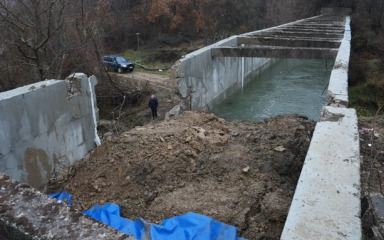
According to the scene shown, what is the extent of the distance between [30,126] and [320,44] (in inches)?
502

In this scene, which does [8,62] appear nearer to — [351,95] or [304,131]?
[304,131]

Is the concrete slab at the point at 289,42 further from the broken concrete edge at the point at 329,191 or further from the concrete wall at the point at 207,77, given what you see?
the broken concrete edge at the point at 329,191

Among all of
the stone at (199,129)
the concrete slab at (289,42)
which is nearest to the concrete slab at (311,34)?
the concrete slab at (289,42)

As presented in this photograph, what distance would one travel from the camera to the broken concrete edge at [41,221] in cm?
144

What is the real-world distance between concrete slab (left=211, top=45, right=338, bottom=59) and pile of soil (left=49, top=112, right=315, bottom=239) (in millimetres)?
6090

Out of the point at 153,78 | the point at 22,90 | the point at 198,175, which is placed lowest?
the point at 153,78

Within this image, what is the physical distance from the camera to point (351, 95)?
16.9 m

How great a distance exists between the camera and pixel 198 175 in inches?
258

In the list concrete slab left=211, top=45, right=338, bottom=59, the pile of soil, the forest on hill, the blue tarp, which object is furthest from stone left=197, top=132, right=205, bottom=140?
the forest on hill

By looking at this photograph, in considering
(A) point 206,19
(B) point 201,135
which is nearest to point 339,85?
(B) point 201,135

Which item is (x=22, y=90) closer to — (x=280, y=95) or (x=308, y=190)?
(x=308, y=190)

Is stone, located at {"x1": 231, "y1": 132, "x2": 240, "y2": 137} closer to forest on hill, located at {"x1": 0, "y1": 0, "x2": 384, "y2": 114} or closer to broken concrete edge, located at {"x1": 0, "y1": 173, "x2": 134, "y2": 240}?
broken concrete edge, located at {"x1": 0, "y1": 173, "x2": 134, "y2": 240}

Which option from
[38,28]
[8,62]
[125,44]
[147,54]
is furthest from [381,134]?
[125,44]

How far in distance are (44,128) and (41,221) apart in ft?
21.3
